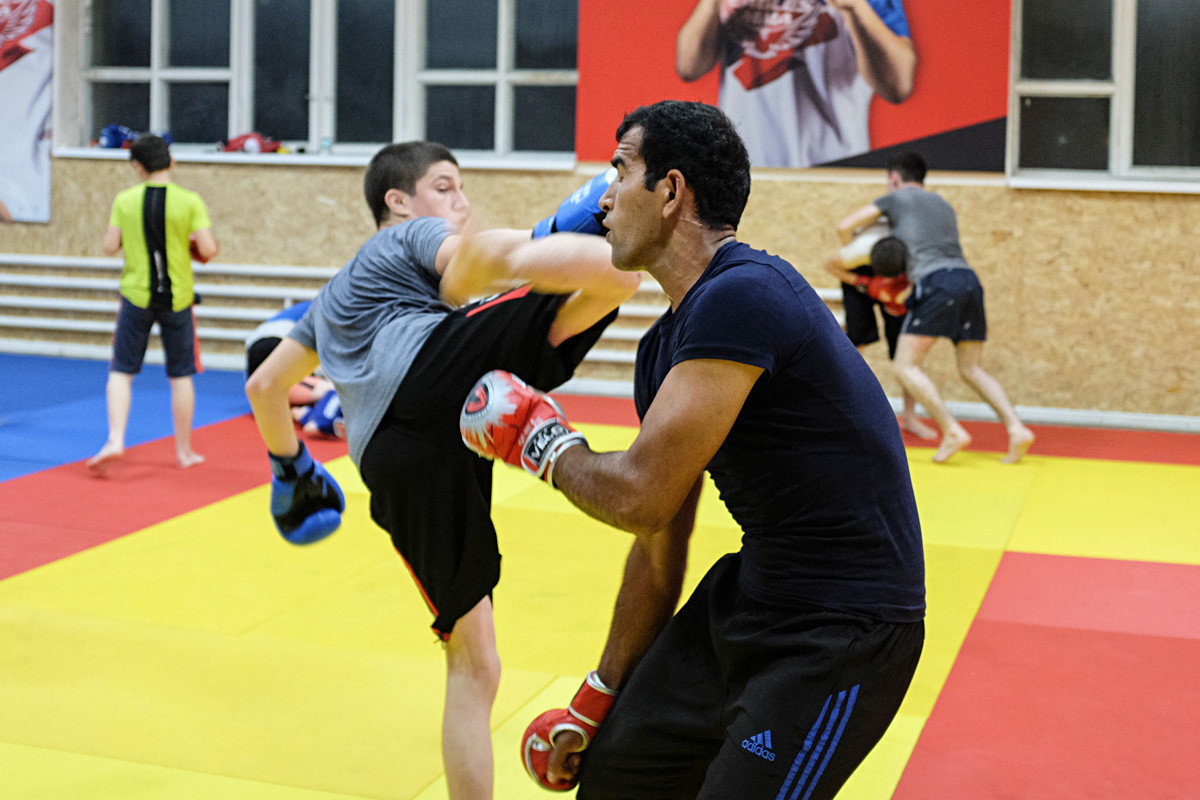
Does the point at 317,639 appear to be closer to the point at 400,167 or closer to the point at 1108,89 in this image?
the point at 400,167

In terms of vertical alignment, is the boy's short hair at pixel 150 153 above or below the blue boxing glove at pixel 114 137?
below

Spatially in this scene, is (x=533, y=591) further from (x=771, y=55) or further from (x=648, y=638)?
(x=771, y=55)

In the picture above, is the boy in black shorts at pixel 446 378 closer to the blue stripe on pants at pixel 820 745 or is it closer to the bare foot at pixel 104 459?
the blue stripe on pants at pixel 820 745

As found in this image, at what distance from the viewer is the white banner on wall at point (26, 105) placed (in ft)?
38.9

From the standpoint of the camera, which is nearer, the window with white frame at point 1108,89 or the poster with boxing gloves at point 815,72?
the poster with boxing gloves at point 815,72

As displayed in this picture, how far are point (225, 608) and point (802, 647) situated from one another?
339 centimetres

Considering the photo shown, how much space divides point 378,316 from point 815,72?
7.42 metres

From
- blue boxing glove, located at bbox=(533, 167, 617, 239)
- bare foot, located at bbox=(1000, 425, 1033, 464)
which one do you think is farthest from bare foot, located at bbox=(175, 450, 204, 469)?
blue boxing glove, located at bbox=(533, 167, 617, 239)

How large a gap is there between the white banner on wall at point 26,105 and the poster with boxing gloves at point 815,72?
540cm

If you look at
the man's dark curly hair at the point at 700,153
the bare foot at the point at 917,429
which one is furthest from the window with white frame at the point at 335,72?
the man's dark curly hair at the point at 700,153

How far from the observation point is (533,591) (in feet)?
17.4

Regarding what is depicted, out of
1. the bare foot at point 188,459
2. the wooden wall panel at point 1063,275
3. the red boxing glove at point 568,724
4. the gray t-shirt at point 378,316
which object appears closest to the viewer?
the red boxing glove at point 568,724

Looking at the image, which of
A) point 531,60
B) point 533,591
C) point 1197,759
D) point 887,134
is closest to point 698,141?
point 1197,759

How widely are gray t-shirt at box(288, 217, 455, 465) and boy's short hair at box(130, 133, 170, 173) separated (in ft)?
15.0
